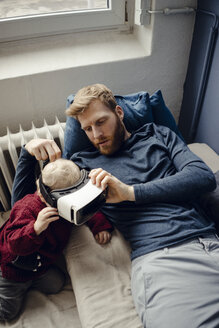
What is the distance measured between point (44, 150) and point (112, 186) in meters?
0.33

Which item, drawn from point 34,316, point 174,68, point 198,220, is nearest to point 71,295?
point 34,316

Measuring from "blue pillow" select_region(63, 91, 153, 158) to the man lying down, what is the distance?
0.17 feet

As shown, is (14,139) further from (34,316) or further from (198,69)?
(198,69)

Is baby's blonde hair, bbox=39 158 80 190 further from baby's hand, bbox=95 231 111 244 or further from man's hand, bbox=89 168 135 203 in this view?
baby's hand, bbox=95 231 111 244

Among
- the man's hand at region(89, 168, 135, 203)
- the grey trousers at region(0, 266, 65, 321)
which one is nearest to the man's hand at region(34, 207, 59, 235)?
the man's hand at region(89, 168, 135, 203)

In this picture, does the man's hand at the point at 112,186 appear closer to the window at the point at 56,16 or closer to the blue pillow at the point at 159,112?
the blue pillow at the point at 159,112

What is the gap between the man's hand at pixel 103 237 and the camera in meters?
1.11

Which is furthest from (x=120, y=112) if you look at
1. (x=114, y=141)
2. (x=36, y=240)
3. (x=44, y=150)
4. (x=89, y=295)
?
(x=89, y=295)

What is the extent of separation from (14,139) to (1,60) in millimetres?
486

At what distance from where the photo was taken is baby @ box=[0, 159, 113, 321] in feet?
3.04

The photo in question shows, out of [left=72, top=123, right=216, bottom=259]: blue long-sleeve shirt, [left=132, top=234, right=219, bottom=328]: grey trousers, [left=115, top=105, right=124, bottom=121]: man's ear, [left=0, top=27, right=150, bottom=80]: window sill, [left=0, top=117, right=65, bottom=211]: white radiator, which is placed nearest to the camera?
[left=132, top=234, right=219, bottom=328]: grey trousers

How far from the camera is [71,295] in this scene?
1.15 meters

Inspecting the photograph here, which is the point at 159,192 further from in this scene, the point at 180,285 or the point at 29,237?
the point at 29,237

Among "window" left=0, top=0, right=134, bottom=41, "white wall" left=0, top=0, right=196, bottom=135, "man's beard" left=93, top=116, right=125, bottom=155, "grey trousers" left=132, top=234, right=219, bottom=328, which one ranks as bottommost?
"grey trousers" left=132, top=234, right=219, bottom=328
